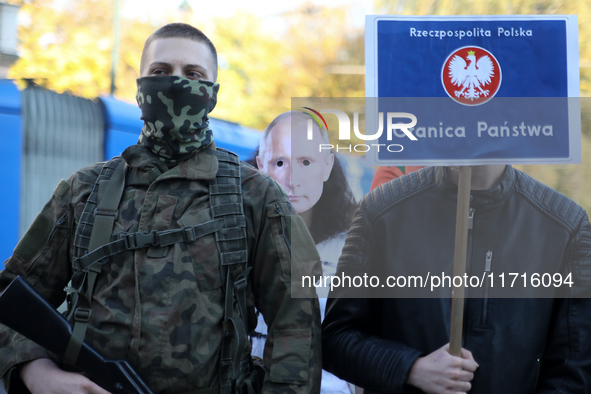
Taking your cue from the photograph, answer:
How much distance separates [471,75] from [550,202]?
0.50 metres

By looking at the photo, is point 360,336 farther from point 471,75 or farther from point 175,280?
point 471,75

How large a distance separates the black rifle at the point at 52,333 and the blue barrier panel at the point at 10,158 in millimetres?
3264

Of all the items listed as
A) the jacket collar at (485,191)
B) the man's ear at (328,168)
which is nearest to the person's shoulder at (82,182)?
the man's ear at (328,168)

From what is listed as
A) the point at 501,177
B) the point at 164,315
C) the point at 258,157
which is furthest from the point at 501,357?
the point at 258,157

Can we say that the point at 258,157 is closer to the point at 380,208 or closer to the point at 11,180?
the point at 380,208

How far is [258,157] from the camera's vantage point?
2.85 metres

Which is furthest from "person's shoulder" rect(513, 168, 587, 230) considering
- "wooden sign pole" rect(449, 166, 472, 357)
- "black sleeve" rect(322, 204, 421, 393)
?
"black sleeve" rect(322, 204, 421, 393)

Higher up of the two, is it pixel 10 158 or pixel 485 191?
pixel 10 158

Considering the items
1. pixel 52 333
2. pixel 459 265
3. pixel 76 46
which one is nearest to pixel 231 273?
pixel 52 333

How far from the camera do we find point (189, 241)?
1.71 meters

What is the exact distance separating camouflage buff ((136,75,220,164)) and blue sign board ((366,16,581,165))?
A: 21.9 inches

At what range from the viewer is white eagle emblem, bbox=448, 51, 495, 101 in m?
1.80

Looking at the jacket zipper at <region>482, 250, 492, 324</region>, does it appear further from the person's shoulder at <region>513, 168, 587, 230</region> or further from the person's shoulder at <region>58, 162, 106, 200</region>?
the person's shoulder at <region>58, 162, 106, 200</region>

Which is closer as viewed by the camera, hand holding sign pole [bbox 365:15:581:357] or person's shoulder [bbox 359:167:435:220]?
hand holding sign pole [bbox 365:15:581:357]
